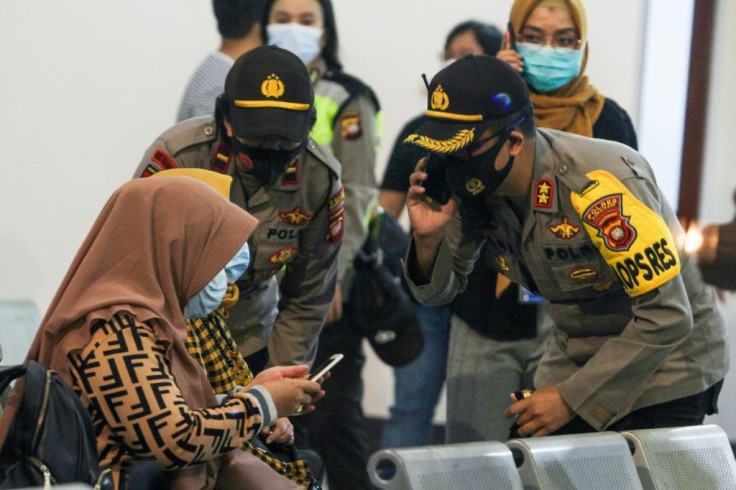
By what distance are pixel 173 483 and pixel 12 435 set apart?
401mm

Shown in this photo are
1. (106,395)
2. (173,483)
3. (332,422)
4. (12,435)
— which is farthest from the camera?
(332,422)

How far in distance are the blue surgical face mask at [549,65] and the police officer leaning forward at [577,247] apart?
0.85 meters

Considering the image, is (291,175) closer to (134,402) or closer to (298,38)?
(298,38)

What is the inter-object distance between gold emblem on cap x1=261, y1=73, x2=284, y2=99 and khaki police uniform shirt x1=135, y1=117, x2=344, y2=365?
208mm

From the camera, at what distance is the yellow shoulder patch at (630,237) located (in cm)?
271

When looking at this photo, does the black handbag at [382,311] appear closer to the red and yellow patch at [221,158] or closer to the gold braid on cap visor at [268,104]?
the red and yellow patch at [221,158]

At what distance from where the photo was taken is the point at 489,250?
3295mm

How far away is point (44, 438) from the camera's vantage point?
203 cm

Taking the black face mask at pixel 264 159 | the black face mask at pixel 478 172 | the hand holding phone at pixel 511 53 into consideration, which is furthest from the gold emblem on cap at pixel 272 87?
the hand holding phone at pixel 511 53

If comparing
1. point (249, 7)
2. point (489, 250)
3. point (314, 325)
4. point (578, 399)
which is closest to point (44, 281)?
point (249, 7)

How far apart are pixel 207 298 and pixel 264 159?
2.23 feet

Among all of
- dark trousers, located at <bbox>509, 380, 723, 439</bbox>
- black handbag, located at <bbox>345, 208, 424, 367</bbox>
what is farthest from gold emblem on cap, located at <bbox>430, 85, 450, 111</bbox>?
black handbag, located at <bbox>345, 208, 424, 367</bbox>

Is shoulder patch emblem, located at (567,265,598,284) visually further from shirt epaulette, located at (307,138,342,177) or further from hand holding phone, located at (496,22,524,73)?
hand holding phone, located at (496,22,524,73)

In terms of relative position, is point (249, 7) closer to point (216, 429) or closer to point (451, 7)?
point (451, 7)
